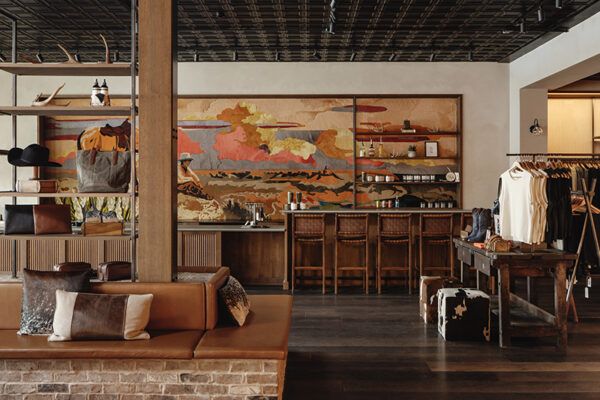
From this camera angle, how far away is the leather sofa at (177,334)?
365cm

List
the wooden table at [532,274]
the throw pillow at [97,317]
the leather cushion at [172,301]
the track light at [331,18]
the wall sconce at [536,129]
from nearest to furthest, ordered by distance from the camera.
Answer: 1. the throw pillow at [97,317]
2. the leather cushion at [172,301]
3. the wooden table at [532,274]
4. the track light at [331,18]
5. the wall sconce at [536,129]

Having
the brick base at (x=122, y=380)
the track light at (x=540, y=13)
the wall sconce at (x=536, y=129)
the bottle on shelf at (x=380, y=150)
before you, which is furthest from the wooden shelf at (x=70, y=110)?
the wall sconce at (x=536, y=129)

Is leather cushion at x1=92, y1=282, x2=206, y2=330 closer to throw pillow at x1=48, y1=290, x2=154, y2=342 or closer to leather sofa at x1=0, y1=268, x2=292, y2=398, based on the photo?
leather sofa at x1=0, y1=268, x2=292, y2=398

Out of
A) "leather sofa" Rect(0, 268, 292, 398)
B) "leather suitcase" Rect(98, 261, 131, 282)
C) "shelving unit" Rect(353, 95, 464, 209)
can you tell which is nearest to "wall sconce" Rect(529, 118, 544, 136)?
"shelving unit" Rect(353, 95, 464, 209)

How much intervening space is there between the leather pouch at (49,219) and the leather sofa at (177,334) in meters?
0.53

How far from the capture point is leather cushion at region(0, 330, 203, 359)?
3.64m

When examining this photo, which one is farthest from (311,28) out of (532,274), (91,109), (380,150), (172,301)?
(172,301)

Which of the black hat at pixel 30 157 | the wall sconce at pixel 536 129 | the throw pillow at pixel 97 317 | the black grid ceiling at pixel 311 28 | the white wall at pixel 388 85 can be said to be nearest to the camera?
the throw pillow at pixel 97 317

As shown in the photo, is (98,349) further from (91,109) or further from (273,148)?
(273,148)

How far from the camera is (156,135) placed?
4246 millimetres

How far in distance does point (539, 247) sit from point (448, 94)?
4.57 meters

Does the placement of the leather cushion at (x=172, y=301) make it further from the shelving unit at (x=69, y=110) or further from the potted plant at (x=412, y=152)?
the potted plant at (x=412, y=152)

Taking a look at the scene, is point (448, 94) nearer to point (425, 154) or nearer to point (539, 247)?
point (425, 154)

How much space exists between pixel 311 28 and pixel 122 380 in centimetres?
562
